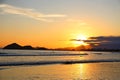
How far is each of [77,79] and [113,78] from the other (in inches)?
110

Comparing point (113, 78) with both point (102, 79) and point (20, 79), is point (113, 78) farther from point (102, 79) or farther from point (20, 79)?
point (20, 79)

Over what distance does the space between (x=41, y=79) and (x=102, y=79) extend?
422 centimetres

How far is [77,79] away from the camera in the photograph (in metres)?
19.2

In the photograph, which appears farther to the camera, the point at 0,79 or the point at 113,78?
the point at 113,78

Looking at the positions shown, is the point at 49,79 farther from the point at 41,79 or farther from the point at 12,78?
the point at 12,78

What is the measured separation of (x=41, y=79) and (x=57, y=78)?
4.37 feet

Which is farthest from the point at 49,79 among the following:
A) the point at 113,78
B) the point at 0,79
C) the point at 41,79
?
the point at 113,78

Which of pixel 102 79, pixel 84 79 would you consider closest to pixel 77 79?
pixel 84 79

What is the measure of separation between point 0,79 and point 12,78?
2.79ft

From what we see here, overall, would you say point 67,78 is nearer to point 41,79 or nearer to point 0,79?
point 41,79

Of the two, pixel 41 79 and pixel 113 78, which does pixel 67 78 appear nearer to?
pixel 41 79

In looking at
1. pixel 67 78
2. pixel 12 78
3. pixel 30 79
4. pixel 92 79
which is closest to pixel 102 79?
pixel 92 79

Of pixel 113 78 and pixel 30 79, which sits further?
pixel 113 78

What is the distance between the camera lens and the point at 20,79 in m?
18.8
